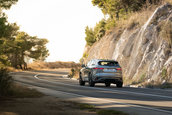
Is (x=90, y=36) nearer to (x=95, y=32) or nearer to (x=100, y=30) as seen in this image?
(x=95, y=32)

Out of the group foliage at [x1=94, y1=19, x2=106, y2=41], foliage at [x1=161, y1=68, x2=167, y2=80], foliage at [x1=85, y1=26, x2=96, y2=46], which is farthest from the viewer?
foliage at [x1=85, y1=26, x2=96, y2=46]

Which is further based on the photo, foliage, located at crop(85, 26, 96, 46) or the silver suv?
foliage, located at crop(85, 26, 96, 46)

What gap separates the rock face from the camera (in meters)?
24.1

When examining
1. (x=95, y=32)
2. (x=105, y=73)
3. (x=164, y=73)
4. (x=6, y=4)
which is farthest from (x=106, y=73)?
(x=95, y=32)

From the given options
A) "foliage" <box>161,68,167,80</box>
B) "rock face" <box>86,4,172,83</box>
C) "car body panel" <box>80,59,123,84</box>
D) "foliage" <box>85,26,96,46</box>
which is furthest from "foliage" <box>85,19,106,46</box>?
"foliage" <box>161,68,167,80</box>

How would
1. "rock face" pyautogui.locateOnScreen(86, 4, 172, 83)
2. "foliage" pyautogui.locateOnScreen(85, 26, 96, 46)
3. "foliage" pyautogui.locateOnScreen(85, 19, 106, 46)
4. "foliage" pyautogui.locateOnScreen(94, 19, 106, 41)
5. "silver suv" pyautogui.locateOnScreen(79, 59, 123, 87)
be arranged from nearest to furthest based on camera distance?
"silver suv" pyautogui.locateOnScreen(79, 59, 123, 87), "rock face" pyautogui.locateOnScreen(86, 4, 172, 83), "foliage" pyautogui.locateOnScreen(94, 19, 106, 41), "foliage" pyautogui.locateOnScreen(85, 19, 106, 46), "foliage" pyautogui.locateOnScreen(85, 26, 96, 46)

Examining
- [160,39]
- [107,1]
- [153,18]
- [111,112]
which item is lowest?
[111,112]

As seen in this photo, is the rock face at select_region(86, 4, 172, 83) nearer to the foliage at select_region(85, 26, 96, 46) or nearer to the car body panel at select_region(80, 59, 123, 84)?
the car body panel at select_region(80, 59, 123, 84)

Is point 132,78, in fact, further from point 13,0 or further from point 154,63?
point 13,0

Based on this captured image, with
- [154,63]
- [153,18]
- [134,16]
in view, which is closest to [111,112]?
[154,63]

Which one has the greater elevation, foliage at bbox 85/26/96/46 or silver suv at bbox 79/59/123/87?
foliage at bbox 85/26/96/46

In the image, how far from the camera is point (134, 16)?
116ft

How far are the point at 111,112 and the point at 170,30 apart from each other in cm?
1546

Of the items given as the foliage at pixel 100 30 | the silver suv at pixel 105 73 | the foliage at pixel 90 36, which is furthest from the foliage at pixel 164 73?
the foliage at pixel 90 36
